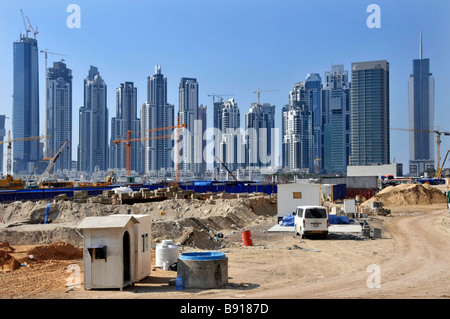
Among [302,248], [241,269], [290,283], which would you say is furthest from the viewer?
[302,248]

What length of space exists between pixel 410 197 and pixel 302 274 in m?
45.8

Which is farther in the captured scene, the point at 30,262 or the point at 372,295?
the point at 30,262

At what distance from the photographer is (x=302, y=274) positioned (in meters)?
14.4

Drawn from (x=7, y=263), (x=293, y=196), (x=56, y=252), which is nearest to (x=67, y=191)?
(x=293, y=196)

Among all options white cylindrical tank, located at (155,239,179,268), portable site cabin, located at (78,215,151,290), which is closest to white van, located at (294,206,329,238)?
white cylindrical tank, located at (155,239,179,268)

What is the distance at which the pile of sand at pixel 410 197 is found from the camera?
181ft

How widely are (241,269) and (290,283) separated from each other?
106 inches

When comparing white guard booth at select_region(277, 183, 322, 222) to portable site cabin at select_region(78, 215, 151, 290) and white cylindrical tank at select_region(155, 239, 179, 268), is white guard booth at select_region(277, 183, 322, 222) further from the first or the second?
portable site cabin at select_region(78, 215, 151, 290)

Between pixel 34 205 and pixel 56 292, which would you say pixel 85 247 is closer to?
pixel 56 292

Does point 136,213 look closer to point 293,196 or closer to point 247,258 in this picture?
point 293,196

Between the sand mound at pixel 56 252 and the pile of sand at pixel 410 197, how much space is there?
42.1 metres
